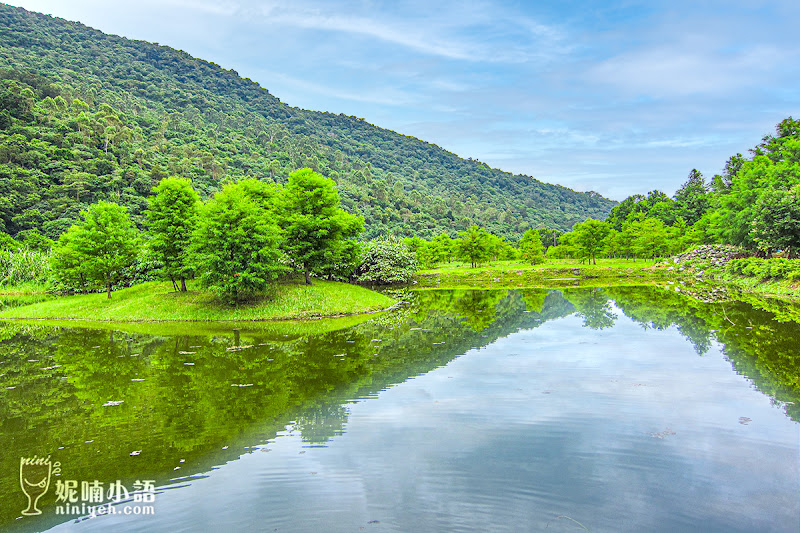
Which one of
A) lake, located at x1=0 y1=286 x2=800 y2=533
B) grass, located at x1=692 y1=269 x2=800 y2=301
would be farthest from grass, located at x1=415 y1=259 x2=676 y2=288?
lake, located at x1=0 y1=286 x2=800 y2=533

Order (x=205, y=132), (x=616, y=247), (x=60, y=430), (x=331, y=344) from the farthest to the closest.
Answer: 1. (x=205, y=132)
2. (x=616, y=247)
3. (x=331, y=344)
4. (x=60, y=430)

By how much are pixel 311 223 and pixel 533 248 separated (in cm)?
5740

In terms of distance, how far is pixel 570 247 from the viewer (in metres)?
82.8

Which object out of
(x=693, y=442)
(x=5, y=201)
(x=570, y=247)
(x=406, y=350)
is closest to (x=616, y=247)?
(x=570, y=247)

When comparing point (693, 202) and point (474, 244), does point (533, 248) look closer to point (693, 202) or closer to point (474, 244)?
point (474, 244)

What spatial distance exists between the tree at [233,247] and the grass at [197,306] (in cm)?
154

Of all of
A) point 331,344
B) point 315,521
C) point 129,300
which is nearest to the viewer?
point 315,521

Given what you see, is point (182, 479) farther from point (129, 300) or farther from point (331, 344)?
point (129, 300)

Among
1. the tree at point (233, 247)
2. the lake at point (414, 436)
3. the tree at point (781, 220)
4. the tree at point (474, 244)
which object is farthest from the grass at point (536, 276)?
the lake at point (414, 436)

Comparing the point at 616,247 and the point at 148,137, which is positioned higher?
the point at 148,137

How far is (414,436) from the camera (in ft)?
27.8

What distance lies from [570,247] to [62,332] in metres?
79.5

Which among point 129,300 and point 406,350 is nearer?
point 406,350

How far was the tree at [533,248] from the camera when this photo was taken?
258 ft
